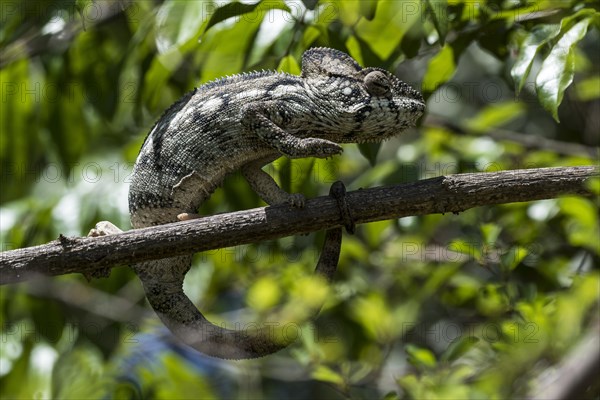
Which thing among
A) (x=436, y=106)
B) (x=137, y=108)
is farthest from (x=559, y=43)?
(x=436, y=106)

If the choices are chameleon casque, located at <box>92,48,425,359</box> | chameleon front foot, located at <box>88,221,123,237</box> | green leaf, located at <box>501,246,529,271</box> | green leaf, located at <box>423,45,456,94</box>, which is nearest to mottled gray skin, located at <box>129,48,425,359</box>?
chameleon casque, located at <box>92,48,425,359</box>

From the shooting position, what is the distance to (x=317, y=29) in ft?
10.9

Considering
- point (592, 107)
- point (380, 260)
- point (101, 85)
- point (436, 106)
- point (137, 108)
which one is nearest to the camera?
point (137, 108)

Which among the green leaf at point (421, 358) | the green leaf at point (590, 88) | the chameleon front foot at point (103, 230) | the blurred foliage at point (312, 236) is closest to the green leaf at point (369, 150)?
the blurred foliage at point (312, 236)

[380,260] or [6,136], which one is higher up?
[6,136]

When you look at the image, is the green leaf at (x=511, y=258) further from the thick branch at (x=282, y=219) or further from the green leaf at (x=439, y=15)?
the green leaf at (x=439, y=15)

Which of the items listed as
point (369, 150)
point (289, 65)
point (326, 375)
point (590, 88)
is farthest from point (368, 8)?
point (590, 88)

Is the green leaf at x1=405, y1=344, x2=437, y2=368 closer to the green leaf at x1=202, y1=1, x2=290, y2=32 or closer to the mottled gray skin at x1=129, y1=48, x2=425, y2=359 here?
the mottled gray skin at x1=129, y1=48, x2=425, y2=359

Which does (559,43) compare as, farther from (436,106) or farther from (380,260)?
(436,106)

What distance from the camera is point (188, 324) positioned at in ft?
10.1

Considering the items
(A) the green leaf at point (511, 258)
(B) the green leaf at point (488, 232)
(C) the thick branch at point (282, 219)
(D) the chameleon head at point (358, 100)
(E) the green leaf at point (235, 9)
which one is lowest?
(A) the green leaf at point (511, 258)

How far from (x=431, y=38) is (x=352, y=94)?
29.4 inches

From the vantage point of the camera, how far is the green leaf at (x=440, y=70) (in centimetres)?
341

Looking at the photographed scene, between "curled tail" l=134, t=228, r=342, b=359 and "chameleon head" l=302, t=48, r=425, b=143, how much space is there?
546 mm
